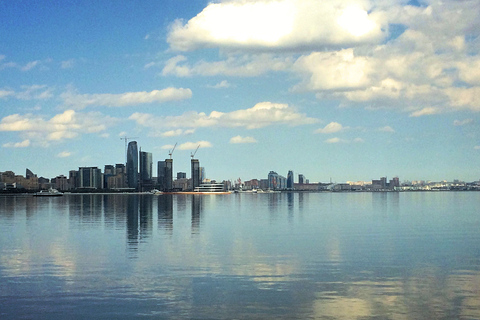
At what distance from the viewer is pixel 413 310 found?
36.0 meters

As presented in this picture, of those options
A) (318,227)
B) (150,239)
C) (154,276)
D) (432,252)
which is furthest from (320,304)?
(318,227)

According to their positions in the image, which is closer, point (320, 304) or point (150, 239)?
point (320, 304)

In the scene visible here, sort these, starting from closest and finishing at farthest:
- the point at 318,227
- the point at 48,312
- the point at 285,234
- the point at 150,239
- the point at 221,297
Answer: the point at 48,312, the point at 221,297, the point at 150,239, the point at 285,234, the point at 318,227

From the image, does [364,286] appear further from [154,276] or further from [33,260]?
[33,260]

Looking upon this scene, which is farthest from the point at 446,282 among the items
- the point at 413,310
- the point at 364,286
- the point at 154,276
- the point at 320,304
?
the point at 154,276

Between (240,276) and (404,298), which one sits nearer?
(404,298)

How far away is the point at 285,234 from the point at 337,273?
36.3 meters

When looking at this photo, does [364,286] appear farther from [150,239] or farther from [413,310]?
[150,239]

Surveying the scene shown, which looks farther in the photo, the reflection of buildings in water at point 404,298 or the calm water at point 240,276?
the calm water at point 240,276

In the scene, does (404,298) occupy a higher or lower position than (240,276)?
lower

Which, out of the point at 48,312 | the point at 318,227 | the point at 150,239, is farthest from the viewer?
the point at 318,227

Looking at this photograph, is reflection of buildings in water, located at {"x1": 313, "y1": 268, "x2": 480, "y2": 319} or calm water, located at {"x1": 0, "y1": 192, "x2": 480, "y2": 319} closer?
reflection of buildings in water, located at {"x1": 313, "y1": 268, "x2": 480, "y2": 319}

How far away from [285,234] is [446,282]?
138 ft

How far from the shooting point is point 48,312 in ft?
117
